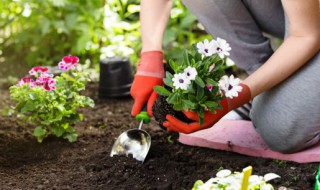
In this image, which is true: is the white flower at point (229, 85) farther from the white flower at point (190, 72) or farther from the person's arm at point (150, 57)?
the person's arm at point (150, 57)

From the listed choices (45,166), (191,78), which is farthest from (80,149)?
(191,78)

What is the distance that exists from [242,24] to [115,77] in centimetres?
84

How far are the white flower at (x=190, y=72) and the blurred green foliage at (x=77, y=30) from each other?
149 centimetres

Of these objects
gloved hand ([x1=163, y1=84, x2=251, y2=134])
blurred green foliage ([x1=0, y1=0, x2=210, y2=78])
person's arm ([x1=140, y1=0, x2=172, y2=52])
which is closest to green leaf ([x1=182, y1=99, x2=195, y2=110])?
gloved hand ([x1=163, y1=84, x2=251, y2=134])

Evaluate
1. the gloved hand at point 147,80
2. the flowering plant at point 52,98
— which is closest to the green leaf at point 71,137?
the flowering plant at point 52,98

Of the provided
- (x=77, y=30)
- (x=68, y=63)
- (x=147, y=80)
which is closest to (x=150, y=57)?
(x=147, y=80)

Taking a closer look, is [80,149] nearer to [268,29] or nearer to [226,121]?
[226,121]

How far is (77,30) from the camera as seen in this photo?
3.76 meters

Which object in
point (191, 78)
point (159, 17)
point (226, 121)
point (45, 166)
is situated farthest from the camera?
point (226, 121)

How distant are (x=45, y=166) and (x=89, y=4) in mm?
1543

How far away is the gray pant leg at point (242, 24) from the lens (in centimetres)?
253

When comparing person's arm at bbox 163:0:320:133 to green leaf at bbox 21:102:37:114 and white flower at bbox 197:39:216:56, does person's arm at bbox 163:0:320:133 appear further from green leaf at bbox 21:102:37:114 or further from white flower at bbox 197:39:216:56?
green leaf at bbox 21:102:37:114

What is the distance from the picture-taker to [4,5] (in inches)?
138

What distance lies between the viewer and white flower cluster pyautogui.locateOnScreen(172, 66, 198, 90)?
196 centimetres
